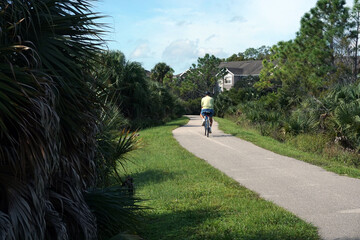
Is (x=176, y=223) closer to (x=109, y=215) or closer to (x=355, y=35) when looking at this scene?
(x=109, y=215)

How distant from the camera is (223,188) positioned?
323 inches

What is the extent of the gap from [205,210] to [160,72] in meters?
65.7

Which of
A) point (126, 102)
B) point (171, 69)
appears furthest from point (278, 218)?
point (171, 69)

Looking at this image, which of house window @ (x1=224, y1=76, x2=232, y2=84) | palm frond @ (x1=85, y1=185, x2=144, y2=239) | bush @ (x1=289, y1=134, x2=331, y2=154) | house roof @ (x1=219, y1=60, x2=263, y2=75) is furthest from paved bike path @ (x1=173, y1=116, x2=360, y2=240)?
house window @ (x1=224, y1=76, x2=232, y2=84)

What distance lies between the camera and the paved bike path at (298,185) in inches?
238

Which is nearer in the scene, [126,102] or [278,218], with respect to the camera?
[278,218]

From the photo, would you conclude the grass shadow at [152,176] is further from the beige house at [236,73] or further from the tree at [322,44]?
the beige house at [236,73]

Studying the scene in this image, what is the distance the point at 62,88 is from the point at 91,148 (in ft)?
3.16

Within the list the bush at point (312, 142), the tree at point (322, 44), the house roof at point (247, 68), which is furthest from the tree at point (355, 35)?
the house roof at point (247, 68)

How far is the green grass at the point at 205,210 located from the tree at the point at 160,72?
199 feet

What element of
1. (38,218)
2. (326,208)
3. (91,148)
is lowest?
(326,208)

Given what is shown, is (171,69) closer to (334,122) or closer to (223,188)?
(334,122)

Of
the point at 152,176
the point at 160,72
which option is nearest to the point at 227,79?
the point at 160,72

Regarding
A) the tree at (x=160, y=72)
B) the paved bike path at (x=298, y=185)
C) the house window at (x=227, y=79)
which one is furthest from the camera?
the tree at (x=160, y=72)
